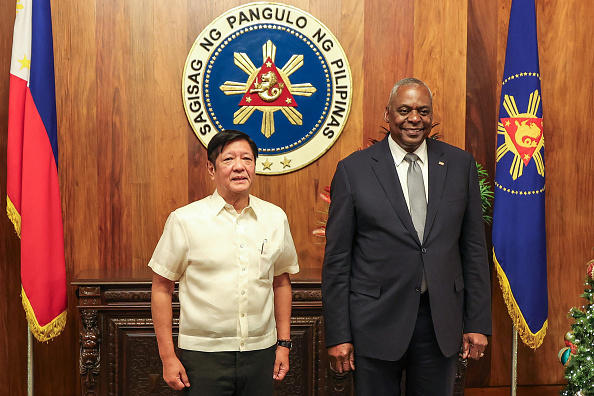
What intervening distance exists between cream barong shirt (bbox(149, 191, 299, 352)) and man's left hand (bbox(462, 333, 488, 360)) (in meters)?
0.65

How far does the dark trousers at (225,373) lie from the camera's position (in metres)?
2.01

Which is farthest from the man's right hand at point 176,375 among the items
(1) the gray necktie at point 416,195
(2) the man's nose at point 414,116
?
(2) the man's nose at point 414,116

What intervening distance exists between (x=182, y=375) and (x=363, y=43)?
7.59ft

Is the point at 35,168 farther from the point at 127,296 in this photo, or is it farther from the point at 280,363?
the point at 280,363

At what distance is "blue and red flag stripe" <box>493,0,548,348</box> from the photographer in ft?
11.2

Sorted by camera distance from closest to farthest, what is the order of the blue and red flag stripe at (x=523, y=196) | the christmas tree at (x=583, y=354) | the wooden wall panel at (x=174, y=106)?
the christmas tree at (x=583, y=354), the blue and red flag stripe at (x=523, y=196), the wooden wall panel at (x=174, y=106)

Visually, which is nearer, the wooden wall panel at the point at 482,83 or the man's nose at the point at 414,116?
the man's nose at the point at 414,116

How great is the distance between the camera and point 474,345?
85.4 inches

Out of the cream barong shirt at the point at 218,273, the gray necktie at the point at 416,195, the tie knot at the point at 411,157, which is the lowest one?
the cream barong shirt at the point at 218,273

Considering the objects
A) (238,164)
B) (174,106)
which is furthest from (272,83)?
(238,164)

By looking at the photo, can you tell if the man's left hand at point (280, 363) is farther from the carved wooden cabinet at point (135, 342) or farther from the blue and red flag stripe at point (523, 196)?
the blue and red flag stripe at point (523, 196)

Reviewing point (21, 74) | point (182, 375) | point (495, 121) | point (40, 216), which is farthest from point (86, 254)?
point (495, 121)

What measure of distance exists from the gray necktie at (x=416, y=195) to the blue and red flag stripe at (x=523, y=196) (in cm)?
141

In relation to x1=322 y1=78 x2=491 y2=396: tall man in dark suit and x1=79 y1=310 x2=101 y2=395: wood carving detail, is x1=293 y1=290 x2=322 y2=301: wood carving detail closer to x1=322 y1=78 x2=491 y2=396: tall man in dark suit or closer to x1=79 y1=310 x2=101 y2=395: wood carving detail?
x1=79 y1=310 x2=101 y2=395: wood carving detail
